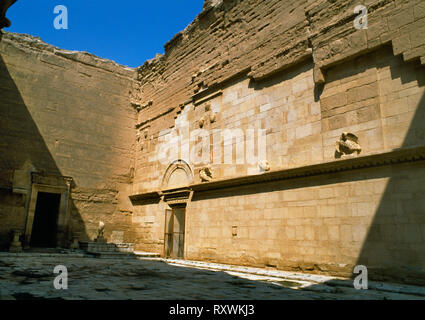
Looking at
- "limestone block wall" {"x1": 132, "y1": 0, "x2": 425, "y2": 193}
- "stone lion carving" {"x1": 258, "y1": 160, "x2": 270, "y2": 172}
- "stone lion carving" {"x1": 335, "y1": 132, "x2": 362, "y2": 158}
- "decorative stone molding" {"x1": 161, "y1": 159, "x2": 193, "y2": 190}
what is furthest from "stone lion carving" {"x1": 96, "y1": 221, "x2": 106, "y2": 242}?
"stone lion carving" {"x1": 335, "y1": 132, "x2": 362, "y2": 158}

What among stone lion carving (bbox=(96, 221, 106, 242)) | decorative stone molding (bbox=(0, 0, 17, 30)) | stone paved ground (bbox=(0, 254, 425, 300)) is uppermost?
decorative stone molding (bbox=(0, 0, 17, 30))

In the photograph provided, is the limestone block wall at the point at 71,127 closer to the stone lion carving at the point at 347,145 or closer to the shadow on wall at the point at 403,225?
the stone lion carving at the point at 347,145

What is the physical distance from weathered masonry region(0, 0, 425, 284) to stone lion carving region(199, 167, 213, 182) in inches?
1.8

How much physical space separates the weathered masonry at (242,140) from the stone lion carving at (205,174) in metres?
0.04

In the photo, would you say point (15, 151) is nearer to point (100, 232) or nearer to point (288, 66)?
point (100, 232)

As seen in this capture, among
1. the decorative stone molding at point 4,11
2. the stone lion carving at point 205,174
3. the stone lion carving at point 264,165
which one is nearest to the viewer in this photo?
the decorative stone molding at point 4,11

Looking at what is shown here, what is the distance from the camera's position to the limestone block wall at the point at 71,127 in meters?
12.3

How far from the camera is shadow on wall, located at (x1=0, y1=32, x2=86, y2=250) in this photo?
1159 centimetres

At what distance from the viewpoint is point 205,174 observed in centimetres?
1068

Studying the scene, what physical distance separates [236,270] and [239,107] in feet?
15.4

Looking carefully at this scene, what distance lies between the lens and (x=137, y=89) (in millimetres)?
16031

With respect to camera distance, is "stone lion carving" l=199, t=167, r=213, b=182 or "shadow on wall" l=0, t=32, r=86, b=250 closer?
"stone lion carving" l=199, t=167, r=213, b=182

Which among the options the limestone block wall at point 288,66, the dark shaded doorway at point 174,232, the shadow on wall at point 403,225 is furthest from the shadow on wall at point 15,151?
the shadow on wall at point 403,225

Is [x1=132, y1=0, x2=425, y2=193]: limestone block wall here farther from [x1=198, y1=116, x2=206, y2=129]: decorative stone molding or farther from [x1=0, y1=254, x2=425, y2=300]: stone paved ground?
[x1=0, y1=254, x2=425, y2=300]: stone paved ground
